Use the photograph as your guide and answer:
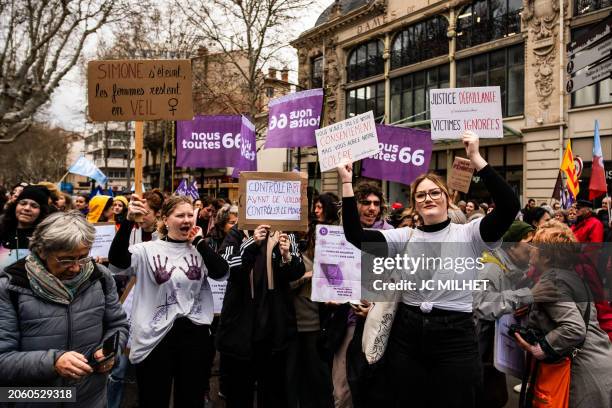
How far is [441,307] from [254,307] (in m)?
1.67

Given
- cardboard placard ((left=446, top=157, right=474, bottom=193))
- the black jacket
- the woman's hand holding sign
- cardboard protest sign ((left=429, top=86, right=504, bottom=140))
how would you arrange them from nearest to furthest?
the woman's hand holding sign
the black jacket
cardboard protest sign ((left=429, top=86, right=504, bottom=140))
cardboard placard ((left=446, top=157, right=474, bottom=193))

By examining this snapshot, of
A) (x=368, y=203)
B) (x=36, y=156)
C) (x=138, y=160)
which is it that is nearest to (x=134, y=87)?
(x=138, y=160)

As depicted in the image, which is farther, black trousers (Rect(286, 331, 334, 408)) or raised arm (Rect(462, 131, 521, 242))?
black trousers (Rect(286, 331, 334, 408))

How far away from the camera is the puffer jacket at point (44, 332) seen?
7.38 ft

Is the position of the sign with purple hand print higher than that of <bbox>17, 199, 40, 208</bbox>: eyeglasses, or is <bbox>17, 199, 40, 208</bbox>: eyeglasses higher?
<bbox>17, 199, 40, 208</bbox>: eyeglasses

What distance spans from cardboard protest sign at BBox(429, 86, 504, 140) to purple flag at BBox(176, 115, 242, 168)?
3333 millimetres

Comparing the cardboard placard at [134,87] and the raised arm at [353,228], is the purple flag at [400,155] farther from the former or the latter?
the raised arm at [353,228]

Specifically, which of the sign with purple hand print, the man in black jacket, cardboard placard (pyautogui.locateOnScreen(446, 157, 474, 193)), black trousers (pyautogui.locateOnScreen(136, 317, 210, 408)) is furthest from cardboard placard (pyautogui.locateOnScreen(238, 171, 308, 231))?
cardboard placard (pyautogui.locateOnScreen(446, 157, 474, 193))

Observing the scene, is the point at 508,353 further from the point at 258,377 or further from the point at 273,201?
the point at 273,201

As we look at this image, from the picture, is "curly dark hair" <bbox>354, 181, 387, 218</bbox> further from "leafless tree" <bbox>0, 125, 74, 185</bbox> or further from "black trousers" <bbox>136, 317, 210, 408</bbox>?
"leafless tree" <bbox>0, 125, 74, 185</bbox>

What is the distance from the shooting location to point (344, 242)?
4.03 m

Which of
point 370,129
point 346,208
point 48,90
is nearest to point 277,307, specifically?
point 346,208

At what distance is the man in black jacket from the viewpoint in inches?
152

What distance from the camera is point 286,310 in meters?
4.01
